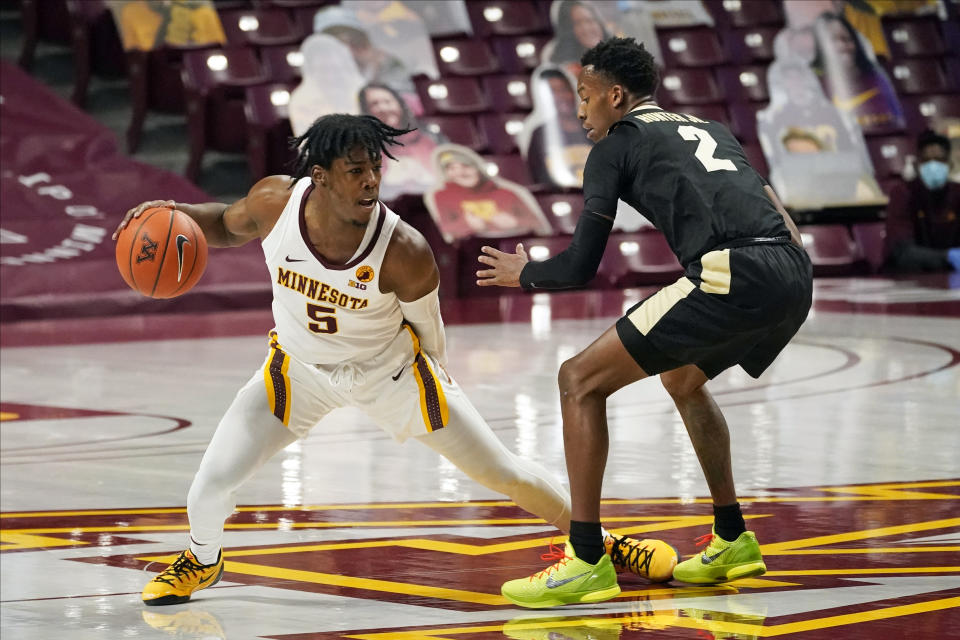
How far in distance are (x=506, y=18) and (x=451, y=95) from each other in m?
1.63

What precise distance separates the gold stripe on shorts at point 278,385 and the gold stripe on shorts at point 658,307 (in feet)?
3.36

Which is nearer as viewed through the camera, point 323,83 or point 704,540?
point 704,540

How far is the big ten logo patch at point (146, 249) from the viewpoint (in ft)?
17.5

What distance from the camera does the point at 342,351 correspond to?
498 centimetres

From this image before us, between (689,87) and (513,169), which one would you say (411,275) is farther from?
(689,87)

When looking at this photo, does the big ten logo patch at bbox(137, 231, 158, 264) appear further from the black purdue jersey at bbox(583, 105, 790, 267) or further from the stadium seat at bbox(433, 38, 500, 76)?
the stadium seat at bbox(433, 38, 500, 76)

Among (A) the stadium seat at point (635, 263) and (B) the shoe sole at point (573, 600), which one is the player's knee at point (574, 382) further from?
(A) the stadium seat at point (635, 263)

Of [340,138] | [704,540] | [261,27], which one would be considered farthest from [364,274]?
[261,27]

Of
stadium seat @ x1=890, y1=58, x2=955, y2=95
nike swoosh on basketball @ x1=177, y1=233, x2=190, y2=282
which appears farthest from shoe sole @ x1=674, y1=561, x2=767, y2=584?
stadium seat @ x1=890, y1=58, x2=955, y2=95

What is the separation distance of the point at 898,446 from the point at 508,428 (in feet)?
5.86

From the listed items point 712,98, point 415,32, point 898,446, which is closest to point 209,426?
point 898,446

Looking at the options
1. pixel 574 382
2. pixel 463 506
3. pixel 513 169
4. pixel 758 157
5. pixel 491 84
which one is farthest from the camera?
pixel 758 157

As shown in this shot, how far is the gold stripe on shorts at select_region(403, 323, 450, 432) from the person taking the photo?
4.93m

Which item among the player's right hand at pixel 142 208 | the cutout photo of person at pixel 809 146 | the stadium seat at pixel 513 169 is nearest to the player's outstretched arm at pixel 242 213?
the player's right hand at pixel 142 208
